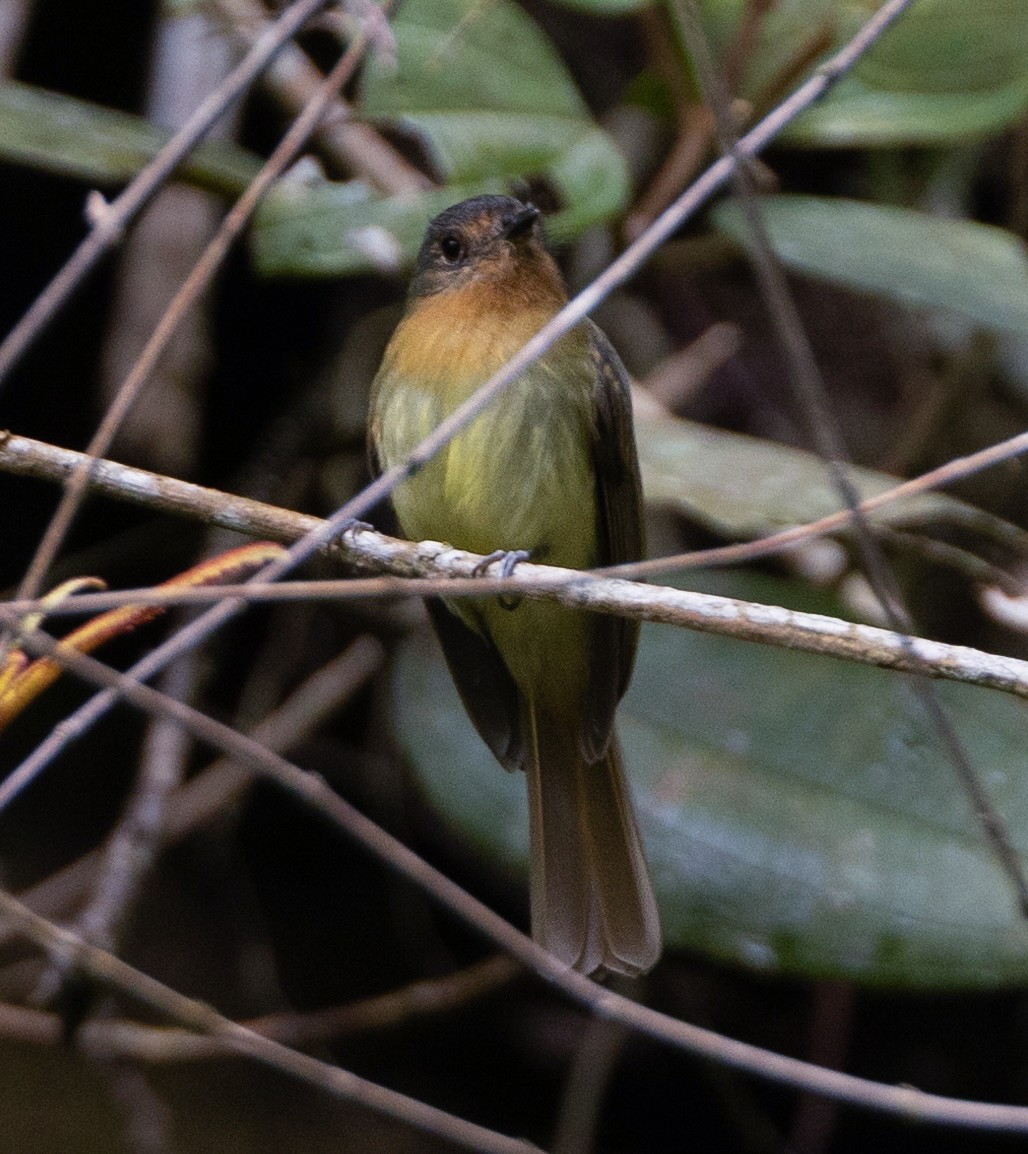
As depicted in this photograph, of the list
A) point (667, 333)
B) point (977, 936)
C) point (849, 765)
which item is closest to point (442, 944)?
point (849, 765)

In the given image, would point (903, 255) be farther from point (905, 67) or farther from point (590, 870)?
point (590, 870)

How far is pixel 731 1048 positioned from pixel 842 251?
1.87 metres

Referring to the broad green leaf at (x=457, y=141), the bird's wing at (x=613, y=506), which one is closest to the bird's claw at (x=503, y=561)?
the bird's wing at (x=613, y=506)

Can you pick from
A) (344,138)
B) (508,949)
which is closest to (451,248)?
(344,138)

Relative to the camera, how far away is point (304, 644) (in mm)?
3406

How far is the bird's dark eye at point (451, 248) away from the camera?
2750mm

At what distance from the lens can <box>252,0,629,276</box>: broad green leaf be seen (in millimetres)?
2811

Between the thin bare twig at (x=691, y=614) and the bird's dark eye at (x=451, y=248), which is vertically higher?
the bird's dark eye at (x=451, y=248)

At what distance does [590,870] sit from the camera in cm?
252

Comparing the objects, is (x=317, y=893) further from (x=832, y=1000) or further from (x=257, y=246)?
(x=257, y=246)

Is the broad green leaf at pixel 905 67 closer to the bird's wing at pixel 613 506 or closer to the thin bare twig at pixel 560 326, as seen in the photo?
the bird's wing at pixel 613 506

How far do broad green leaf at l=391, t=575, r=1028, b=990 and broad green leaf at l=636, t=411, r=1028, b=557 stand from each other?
237mm

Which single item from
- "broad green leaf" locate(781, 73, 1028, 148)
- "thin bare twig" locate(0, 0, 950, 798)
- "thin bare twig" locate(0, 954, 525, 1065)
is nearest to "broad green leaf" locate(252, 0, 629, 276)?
"broad green leaf" locate(781, 73, 1028, 148)

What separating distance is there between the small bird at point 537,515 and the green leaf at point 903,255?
0.42m
